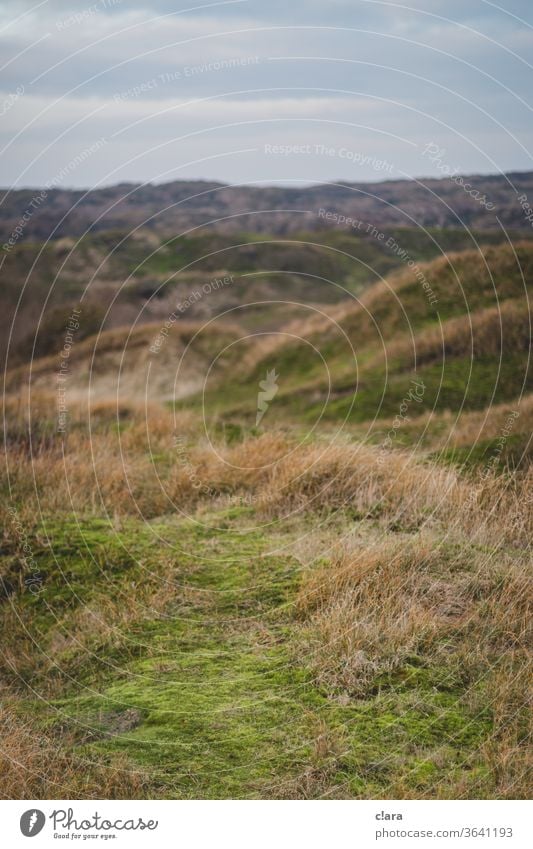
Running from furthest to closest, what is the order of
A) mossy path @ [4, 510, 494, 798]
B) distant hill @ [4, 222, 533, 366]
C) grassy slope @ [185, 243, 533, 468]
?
distant hill @ [4, 222, 533, 366]
grassy slope @ [185, 243, 533, 468]
mossy path @ [4, 510, 494, 798]

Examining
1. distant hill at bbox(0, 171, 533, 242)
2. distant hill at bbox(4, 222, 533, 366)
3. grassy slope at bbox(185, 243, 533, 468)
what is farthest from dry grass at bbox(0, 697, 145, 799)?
distant hill at bbox(0, 171, 533, 242)

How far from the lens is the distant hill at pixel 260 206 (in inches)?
1458

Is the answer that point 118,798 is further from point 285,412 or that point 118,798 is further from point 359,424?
point 285,412

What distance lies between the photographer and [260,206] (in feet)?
276

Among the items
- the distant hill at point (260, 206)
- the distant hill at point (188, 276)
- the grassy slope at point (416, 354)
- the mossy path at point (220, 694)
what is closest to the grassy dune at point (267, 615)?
the mossy path at point (220, 694)

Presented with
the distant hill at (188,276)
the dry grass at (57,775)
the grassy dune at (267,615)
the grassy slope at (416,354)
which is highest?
the distant hill at (188,276)

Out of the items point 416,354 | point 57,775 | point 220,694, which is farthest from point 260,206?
point 57,775

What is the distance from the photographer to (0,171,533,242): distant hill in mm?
37031

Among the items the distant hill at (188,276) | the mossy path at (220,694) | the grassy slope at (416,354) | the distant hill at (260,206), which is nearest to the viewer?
the mossy path at (220,694)

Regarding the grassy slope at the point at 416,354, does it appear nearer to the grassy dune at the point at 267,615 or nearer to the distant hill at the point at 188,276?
the grassy dune at the point at 267,615

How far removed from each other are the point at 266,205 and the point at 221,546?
83340 millimetres

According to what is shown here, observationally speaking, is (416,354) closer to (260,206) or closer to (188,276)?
(188,276)

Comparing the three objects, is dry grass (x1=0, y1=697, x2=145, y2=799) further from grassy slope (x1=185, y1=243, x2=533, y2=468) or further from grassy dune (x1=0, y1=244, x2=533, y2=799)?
grassy slope (x1=185, y1=243, x2=533, y2=468)

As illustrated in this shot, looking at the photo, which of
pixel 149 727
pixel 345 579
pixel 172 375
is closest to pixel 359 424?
pixel 345 579
